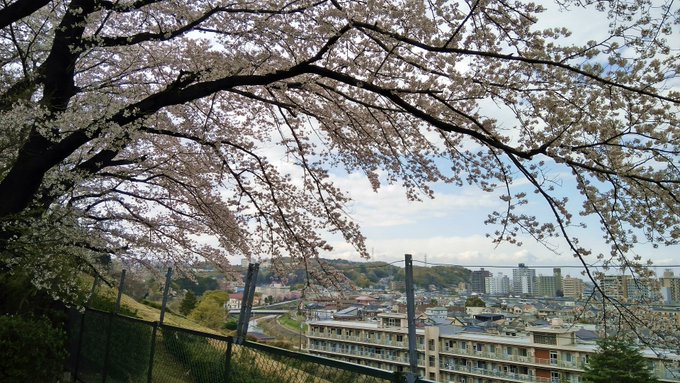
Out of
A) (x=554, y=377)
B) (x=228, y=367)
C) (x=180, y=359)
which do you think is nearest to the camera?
(x=554, y=377)

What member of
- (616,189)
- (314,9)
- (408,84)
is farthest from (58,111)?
(616,189)

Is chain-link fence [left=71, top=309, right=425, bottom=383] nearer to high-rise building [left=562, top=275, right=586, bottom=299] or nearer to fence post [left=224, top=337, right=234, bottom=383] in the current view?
fence post [left=224, top=337, right=234, bottom=383]

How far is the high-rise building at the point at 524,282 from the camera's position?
3.26 meters

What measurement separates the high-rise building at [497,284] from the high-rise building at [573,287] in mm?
523

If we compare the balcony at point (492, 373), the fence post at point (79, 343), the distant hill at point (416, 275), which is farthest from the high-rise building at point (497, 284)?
the fence post at point (79, 343)

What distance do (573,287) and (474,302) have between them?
889 mm

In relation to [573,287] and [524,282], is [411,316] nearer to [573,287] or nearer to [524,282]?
[524,282]

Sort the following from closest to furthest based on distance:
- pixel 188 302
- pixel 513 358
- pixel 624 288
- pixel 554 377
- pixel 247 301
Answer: pixel 554 377
pixel 513 358
pixel 624 288
pixel 247 301
pixel 188 302

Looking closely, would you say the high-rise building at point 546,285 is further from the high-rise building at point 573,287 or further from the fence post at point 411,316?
the fence post at point 411,316

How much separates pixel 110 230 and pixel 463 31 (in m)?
8.25

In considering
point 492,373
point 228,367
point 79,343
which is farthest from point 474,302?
point 79,343

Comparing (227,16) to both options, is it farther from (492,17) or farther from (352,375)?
(352,375)

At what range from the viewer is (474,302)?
11.3ft

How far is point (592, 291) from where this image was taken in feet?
12.6
